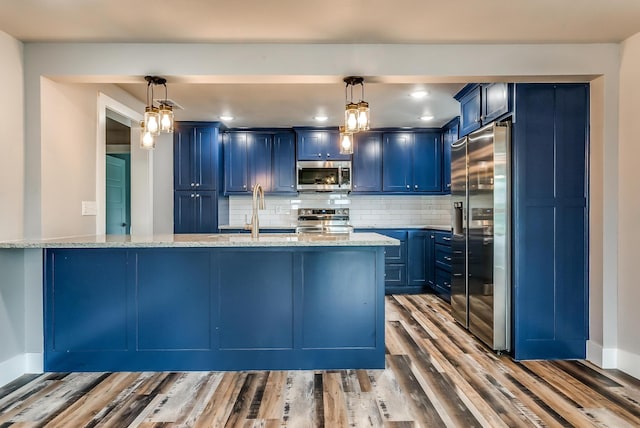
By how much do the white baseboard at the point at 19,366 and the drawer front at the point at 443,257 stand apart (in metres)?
4.12

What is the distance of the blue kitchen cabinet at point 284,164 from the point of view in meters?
5.80

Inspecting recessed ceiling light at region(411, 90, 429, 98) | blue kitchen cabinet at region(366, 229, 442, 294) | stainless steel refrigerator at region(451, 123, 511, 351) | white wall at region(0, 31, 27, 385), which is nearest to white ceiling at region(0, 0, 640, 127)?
white wall at region(0, 31, 27, 385)

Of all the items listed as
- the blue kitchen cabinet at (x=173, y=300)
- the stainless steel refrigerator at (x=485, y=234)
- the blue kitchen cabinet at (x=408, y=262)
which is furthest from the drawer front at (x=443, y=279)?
the blue kitchen cabinet at (x=173, y=300)

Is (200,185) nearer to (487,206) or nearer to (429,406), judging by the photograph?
(487,206)

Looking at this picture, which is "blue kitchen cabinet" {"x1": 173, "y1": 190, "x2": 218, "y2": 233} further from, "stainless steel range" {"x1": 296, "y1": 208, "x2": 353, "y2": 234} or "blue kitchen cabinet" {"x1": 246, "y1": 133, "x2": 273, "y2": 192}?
"stainless steel range" {"x1": 296, "y1": 208, "x2": 353, "y2": 234}

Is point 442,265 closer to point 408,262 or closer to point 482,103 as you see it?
point 408,262

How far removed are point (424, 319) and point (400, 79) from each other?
2538 mm

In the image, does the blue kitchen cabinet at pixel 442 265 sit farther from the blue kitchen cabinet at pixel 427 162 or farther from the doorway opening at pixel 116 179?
the doorway opening at pixel 116 179

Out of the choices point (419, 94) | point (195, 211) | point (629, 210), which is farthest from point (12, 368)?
point (629, 210)

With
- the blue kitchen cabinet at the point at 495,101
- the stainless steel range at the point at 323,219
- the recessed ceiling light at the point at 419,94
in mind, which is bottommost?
the stainless steel range at the point at 323,219

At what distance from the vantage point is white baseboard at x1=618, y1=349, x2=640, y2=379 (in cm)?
269

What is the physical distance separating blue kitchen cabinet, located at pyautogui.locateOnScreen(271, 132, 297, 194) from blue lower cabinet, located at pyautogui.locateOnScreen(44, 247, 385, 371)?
3049mm

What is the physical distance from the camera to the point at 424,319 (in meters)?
4.21

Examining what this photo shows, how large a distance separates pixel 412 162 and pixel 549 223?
2938 millimetres
